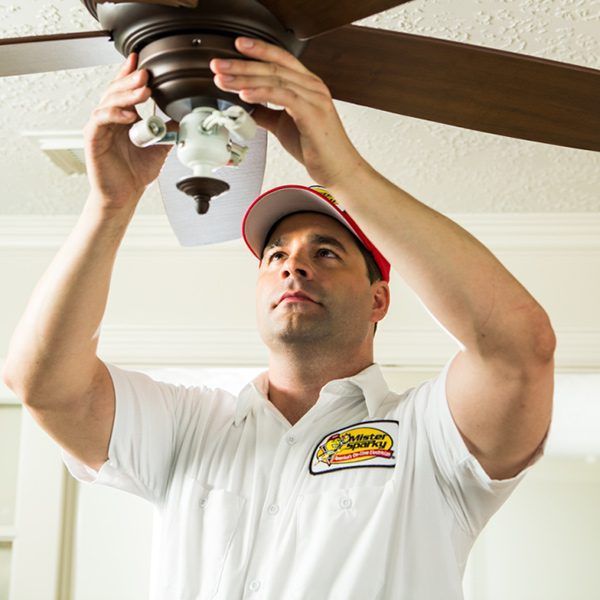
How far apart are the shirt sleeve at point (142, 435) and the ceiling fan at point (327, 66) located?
14.0 inches

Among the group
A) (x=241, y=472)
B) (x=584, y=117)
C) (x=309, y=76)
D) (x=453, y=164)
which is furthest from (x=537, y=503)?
(x=309, y=76)

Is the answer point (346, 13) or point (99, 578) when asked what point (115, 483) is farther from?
point (99, 578)

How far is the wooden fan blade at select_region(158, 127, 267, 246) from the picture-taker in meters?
1.31

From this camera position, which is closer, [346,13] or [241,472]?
[346,13]

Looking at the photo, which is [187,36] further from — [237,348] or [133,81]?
[237,348]

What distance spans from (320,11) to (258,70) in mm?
88

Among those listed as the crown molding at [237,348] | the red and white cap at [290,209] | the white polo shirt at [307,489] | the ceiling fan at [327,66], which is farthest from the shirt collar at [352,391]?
the crown molding at [237,348]

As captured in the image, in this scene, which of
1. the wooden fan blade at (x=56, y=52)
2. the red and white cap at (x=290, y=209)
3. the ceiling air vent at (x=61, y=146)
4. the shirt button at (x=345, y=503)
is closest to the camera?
the wooden fan blade at (x=56, y=52)

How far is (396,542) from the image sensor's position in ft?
4.13

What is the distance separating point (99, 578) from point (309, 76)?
2314mm

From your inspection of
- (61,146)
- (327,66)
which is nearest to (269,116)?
(327,66)

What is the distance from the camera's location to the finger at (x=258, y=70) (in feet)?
2.97

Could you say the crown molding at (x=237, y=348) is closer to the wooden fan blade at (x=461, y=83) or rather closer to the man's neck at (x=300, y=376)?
the man's neck at (x=300, y=376)

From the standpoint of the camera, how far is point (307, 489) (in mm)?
1325
